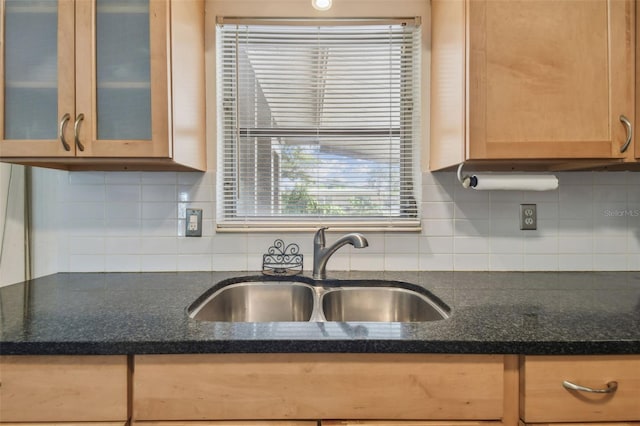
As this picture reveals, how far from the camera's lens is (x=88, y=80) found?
3.38 feet

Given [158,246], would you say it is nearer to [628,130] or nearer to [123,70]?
[123,70]

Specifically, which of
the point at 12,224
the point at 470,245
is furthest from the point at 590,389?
the point at 12,224

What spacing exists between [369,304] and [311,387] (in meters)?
0.58

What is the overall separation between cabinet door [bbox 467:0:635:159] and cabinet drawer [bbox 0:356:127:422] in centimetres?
118

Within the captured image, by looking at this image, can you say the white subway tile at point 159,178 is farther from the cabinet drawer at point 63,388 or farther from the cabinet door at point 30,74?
the cabinet drawer at point 63,388

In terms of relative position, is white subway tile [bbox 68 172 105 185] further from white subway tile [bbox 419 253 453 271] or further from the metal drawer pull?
the metal drawer pull

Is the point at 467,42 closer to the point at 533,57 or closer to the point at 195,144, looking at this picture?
the point at 533,57

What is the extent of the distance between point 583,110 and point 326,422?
122cm

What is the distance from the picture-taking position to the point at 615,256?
1414 mm

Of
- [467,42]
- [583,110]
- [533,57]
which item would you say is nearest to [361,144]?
[467,42]

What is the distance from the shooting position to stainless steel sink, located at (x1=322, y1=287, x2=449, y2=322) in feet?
4.04

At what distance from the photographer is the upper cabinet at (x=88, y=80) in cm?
103

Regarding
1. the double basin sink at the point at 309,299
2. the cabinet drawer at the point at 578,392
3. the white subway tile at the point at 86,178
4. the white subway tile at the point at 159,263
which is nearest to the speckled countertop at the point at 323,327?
the cabinet drawer at the point at 578,392

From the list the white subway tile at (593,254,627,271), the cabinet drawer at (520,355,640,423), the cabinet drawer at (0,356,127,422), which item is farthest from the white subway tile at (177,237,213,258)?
the white subway tile at (593,254,627,271)
